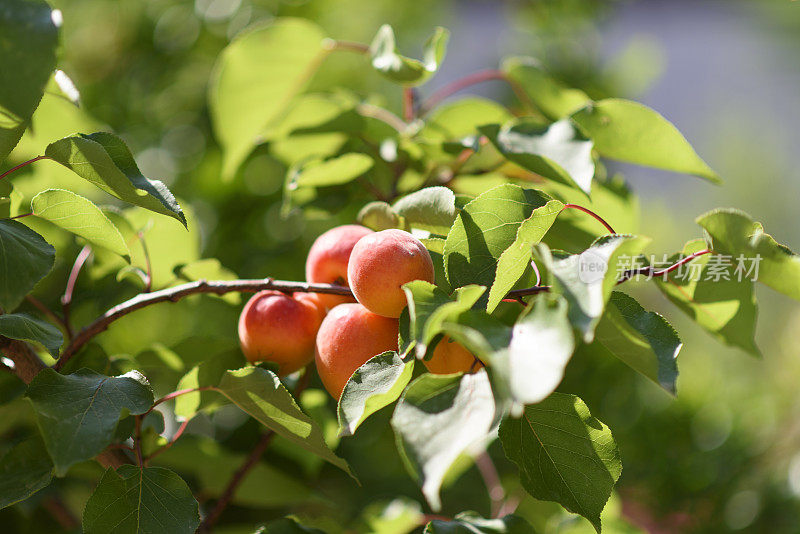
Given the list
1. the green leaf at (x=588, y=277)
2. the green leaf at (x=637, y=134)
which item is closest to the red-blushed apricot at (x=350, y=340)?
the green leaf at (x=588, y=277)

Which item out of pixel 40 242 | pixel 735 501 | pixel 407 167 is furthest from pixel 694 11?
pixel 40 242

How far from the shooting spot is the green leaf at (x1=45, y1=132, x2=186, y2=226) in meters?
0.31

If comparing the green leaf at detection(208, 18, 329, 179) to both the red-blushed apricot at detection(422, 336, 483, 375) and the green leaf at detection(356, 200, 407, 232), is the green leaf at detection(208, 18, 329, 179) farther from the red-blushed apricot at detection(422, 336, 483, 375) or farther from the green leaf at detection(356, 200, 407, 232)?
the red-blushed apricot at detection(422, 336, 483, 375)

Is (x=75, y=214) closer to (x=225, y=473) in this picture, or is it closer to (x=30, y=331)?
(x=30, y=331)

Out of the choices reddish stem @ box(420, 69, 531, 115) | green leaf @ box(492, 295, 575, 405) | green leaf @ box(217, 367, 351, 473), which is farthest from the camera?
reddish stem @ box(420, 69, 531, 115)

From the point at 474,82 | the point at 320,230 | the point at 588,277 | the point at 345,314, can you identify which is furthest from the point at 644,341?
the point at 320,230

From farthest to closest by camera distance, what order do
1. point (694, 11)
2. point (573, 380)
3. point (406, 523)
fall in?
point (694, 11), point (573, 380), point (406, 523)

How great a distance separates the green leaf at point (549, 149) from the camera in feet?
1.27

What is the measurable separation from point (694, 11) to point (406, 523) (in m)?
4.04

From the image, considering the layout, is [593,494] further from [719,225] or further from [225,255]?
[225,255]

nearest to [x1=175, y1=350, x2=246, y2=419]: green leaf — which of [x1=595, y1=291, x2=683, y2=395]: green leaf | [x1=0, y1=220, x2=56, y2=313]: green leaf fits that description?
[x1=0, y1=220, x2=56, y2=313]: green leaf

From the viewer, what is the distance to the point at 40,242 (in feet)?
0.96

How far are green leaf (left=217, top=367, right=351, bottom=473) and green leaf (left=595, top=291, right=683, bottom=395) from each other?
5.4 inches

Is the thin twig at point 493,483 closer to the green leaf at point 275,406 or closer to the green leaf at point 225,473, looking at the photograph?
the green leaf at point 225,473
